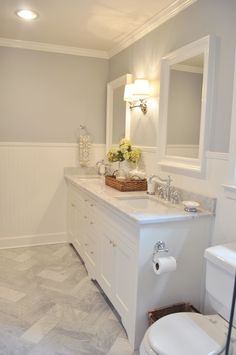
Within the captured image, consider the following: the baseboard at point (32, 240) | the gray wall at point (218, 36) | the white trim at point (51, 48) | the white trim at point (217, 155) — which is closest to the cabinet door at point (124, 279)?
the white trim at point (217, 155)

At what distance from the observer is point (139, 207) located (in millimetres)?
2320

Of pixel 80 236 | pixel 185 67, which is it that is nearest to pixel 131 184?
pixel 80 236

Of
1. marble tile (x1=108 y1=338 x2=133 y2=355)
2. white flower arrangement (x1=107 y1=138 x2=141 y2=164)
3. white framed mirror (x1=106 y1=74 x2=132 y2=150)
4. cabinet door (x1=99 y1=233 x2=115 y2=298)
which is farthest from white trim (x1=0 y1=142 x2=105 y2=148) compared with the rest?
marble tile (x1=108 y1=338 x2=133 y2=355)

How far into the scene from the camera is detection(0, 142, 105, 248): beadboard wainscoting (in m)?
3.45

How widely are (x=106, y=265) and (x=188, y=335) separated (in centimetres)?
99

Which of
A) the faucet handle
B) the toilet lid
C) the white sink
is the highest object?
the faucet handle

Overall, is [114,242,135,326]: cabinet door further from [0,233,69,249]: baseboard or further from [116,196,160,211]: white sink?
[0,233,69,249]: baseboard

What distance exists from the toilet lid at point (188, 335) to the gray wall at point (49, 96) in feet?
8.40

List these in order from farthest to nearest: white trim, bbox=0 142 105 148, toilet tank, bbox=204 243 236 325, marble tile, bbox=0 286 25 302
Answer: white trim, bbox=0 142 105 148, marble tile, bbox=0 286 25 302, toilet tank, bbox=204 243 236 325

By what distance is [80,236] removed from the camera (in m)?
3.10

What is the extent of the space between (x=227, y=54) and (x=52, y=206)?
2611 mm

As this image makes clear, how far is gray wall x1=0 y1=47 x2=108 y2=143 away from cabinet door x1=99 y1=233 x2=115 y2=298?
1.66m

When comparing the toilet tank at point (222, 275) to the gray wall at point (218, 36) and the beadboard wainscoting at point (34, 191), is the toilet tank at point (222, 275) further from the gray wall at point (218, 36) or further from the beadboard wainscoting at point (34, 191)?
the beadboard wainscoting at point (34, 191)

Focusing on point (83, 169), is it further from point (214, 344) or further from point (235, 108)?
point (214, 344)
